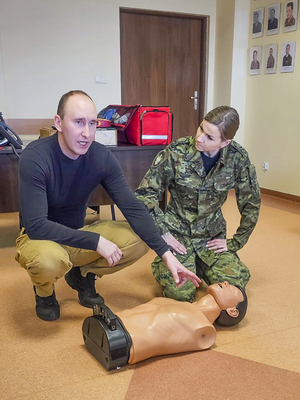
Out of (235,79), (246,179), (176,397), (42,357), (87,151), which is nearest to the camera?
(176,397)

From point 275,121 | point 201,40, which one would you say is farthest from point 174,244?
point 201,40

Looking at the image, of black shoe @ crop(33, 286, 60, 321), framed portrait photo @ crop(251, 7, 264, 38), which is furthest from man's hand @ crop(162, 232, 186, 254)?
framed portrait photo @ crop(251, 7, 264, 38)

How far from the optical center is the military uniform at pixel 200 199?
1.80 meters

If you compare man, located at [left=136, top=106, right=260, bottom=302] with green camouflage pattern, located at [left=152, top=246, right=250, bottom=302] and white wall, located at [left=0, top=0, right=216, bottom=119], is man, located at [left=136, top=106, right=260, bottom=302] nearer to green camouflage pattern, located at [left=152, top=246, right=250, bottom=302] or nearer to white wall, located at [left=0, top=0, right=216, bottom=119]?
green camouflage pattern, located at [left=152, top=246, right=250, bottom=302]

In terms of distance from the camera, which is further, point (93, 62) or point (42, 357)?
point (93, 62)

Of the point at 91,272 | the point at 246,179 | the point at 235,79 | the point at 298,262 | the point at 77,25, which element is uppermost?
the point at 77,25

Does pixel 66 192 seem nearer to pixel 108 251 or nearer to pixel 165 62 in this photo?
pixel 108 251

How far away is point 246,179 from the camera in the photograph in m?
1.84

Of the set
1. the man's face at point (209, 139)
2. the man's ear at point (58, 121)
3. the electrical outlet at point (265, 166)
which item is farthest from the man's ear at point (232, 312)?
the electrical outlet at point (265, 166)

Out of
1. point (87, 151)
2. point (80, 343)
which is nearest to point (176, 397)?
point (80, 343)

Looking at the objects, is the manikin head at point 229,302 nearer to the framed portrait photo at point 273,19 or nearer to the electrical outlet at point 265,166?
the electrical outlet at point 265,166

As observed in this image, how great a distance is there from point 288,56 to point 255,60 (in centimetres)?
51

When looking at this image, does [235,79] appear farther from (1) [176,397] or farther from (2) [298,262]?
(1) [176,397]

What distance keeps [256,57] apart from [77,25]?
2042 millimetres
